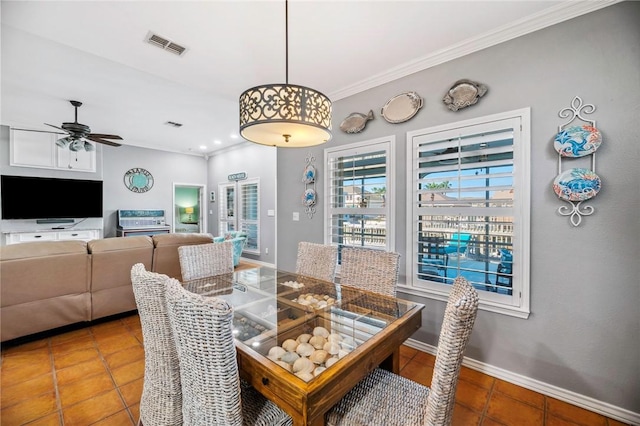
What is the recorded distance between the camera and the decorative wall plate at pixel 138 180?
640 cm

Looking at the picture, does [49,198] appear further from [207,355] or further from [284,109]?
[207,355]

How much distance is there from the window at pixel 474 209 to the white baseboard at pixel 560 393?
1.61 feet

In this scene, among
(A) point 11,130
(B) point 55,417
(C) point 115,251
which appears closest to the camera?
(B) point 55,417

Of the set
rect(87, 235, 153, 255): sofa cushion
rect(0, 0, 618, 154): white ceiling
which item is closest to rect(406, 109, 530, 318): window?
rect(0, 0, 618, 154): white ceiling

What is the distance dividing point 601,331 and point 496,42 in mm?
2234

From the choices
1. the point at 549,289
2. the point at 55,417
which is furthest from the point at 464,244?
the point at 55,417

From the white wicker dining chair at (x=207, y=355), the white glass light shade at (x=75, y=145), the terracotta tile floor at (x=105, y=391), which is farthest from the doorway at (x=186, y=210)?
the white wicker dining chair at (x=207, y=355)

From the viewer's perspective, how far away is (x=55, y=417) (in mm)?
1684

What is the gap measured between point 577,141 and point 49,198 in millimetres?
7862

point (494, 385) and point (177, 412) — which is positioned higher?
point (177, 412)

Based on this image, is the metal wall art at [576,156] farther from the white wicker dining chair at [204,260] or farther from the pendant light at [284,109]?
the white wicker dining chair at [204,260]

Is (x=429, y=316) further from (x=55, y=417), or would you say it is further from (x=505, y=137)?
(x=55, y=417)

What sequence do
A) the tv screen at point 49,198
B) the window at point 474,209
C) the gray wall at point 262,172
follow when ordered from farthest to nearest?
the gray wall at point 262,172, the tv screen at point 49,198, the window at point 474,209

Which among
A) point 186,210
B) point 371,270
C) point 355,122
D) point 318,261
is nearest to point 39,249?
point 318,261
